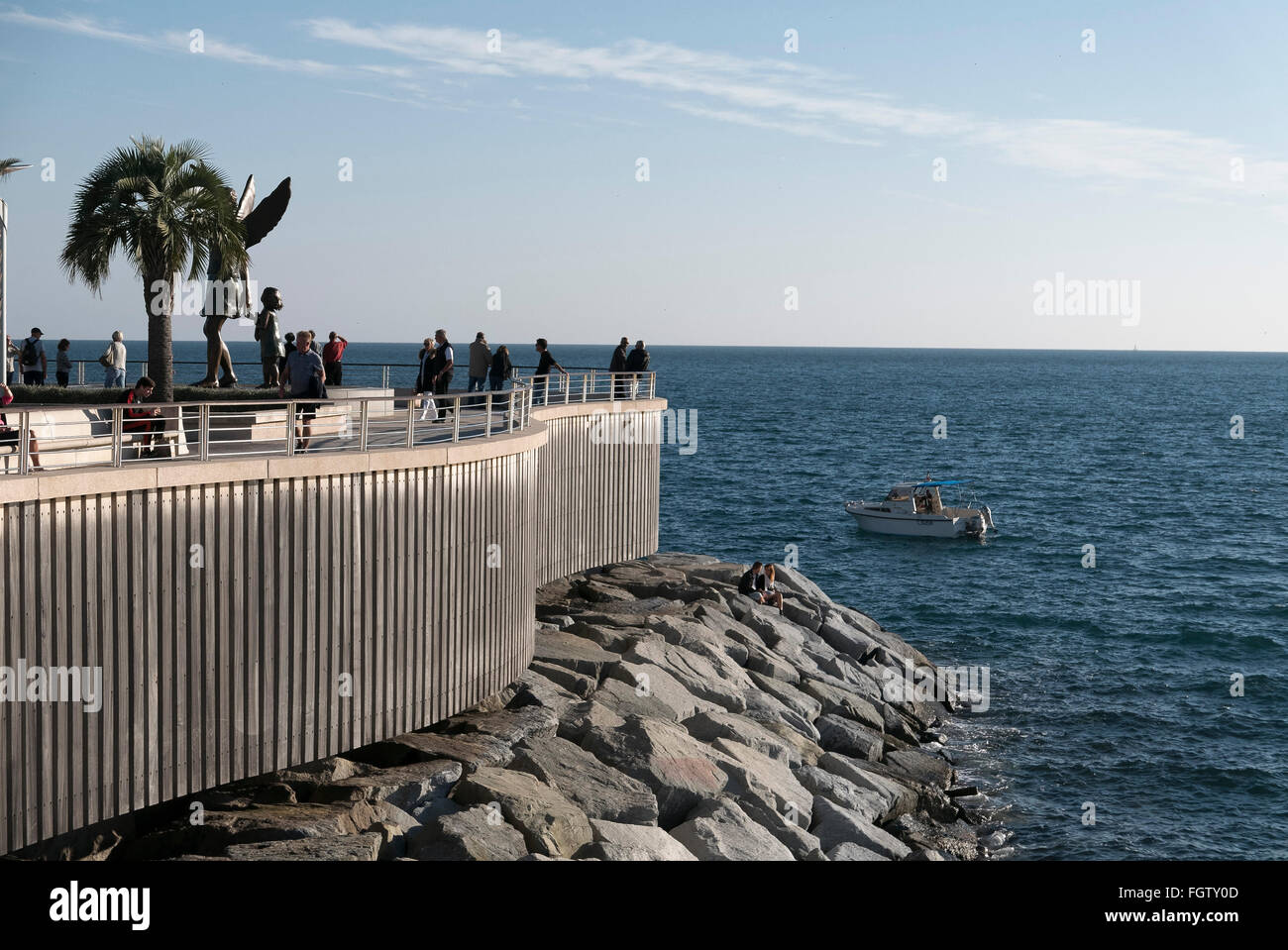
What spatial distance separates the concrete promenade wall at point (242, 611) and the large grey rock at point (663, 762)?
199 centimetres

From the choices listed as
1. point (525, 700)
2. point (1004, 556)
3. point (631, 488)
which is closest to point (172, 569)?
point (525, 700)

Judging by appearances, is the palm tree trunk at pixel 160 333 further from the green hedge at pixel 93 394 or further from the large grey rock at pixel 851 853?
the large grey rock at pixel 851 853

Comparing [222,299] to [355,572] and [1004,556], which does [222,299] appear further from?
[1004,556]

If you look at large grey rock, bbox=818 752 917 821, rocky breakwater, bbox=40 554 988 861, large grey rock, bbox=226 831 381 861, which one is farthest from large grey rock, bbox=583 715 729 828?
large grey rock, bbox=226 831 381 861

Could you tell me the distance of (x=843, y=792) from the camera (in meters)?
20.7

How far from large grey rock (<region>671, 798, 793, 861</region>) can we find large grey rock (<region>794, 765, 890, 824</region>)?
299cm

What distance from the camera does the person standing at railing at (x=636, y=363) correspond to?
3003cm

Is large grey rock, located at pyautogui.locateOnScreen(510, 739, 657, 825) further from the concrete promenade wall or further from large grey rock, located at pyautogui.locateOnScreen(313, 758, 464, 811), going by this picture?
the concrete promenade wall

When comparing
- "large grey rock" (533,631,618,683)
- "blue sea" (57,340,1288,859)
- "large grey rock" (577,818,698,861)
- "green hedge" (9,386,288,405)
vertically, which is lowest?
"blue sea" (57,340,1288,859)

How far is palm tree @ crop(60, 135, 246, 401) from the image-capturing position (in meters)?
21.2

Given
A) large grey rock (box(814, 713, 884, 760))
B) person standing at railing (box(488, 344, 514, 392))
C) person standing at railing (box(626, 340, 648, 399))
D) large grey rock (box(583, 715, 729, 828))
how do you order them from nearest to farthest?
large grey rock (box(583, 715, 729, 828)) → large grey rock (box(814, 713, 884, 760)) → person standing at railing (box(488, 344, 514, 392)) → person standing at railing (box(626, 340, 648, 399))

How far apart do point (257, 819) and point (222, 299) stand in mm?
12670

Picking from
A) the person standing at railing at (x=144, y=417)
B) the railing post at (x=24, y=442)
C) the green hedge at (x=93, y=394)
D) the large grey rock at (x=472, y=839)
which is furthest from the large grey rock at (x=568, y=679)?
the railing post at (x=24, y=442)

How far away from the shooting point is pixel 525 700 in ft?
64.0
